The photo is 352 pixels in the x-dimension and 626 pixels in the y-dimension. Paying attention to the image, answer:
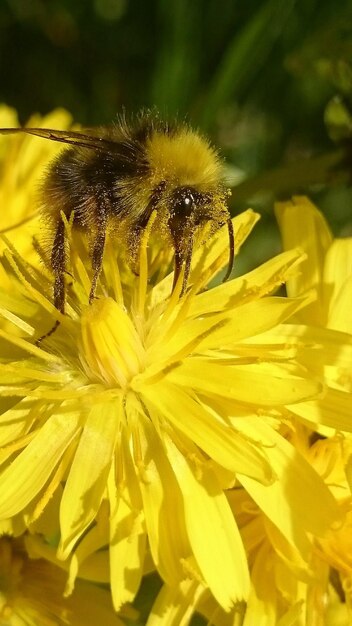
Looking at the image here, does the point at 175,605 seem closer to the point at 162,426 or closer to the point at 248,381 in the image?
the point at 162,426

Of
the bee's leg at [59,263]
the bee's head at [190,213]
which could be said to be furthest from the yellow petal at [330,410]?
the bee's leg at [59,263]

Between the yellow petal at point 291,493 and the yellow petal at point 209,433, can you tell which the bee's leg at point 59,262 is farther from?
the yellow petal at point 291,493

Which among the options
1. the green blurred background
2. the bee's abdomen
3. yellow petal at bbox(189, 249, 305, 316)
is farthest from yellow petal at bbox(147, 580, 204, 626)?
the green blurred background

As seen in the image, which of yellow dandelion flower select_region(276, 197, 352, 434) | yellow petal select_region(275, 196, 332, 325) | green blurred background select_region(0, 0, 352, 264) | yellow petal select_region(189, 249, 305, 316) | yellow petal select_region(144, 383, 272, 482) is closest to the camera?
yellow petal select_region(144, 383, 272, 482)

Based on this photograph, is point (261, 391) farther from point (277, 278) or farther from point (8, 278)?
point (8, 278)

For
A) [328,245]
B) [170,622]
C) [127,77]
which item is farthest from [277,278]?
[127,77]

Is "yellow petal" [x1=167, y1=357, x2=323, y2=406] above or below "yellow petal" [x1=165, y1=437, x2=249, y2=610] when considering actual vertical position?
above

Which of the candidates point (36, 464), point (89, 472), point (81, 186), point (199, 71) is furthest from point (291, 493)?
point (199, 71)

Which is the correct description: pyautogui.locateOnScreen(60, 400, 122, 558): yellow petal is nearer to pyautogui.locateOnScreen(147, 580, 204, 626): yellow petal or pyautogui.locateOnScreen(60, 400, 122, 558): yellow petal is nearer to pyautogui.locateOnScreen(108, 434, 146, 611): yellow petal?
pyautogui.locateOnScreen(108, 434, 146, 611): yellow petal
